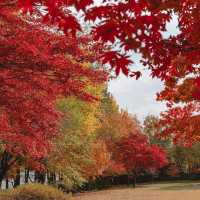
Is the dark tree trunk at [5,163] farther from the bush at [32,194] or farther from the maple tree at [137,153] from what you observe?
the maple tree at [137,153]

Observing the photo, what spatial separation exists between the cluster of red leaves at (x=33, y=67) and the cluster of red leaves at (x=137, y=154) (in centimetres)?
4932

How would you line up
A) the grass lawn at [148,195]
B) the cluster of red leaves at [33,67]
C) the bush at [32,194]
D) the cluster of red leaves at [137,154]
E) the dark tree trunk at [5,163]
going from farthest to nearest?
the cluster of red leaves at [137,154]
the grass lawn at [148,195]
the dark tree trunk at [5,163]
the bush at [32,194]
the cluster of red leaves at [33,67]

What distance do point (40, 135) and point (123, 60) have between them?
479 inches

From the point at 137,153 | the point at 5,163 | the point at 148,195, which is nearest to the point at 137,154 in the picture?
the point at 137,153

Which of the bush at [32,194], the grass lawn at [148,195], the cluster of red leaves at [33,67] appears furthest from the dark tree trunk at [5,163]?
the cluster of red leaves at [33,67]

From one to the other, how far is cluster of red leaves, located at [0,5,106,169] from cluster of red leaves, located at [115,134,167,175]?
49.3 metres

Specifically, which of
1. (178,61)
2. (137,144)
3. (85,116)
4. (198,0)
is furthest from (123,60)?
(137,144)

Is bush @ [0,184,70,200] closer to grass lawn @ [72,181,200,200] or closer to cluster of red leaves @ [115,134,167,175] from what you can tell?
grass lawn @ [72,181,200,200]

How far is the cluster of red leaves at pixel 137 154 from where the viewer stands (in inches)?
2522

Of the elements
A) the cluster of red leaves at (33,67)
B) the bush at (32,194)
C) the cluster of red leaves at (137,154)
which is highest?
the cluster of red leaves at (137,154)

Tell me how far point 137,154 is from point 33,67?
53.8m

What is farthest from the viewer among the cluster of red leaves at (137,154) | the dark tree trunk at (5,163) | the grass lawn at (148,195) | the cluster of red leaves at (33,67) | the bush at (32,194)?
the cluster of red leaves at (137,154)

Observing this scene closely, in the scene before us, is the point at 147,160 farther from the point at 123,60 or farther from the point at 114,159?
the point at 123,60

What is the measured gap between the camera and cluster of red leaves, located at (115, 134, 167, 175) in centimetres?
6406
